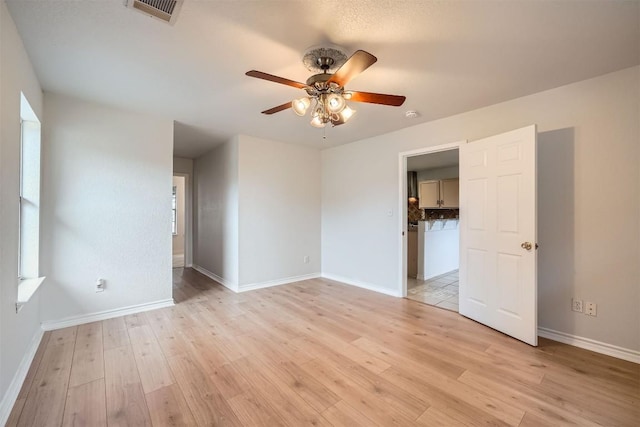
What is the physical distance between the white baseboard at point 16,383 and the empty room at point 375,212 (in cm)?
2

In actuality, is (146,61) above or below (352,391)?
above

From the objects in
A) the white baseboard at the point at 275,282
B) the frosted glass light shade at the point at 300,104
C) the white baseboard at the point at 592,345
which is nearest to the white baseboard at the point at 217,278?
the white baseboard at the point at 275,282

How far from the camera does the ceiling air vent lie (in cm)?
151

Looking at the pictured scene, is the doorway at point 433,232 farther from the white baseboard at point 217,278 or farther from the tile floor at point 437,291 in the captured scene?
the white baseboard at point 217,278

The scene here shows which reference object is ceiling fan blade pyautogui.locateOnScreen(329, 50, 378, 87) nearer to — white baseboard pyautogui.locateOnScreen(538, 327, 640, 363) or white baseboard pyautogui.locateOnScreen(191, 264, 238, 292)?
white baseboard pyautogui.locateOnScreen(538, 327, 640, 363)

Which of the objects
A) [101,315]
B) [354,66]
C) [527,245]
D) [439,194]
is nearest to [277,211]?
[101,315]

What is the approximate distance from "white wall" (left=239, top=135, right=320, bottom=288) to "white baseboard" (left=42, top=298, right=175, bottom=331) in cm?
113

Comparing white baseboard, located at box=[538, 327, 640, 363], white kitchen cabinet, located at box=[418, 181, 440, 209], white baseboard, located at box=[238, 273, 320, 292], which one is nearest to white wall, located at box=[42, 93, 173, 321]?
white baseboard, located at box=[238, 273, 320, 292]

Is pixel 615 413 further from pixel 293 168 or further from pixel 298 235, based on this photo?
pixel 293 168

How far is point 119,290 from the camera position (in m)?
3.15

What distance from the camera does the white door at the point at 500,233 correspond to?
2.49m

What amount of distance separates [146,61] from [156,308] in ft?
9.17

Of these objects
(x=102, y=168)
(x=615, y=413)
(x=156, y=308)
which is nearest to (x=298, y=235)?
(x=156, y=308)

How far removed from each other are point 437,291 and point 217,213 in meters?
3.97
